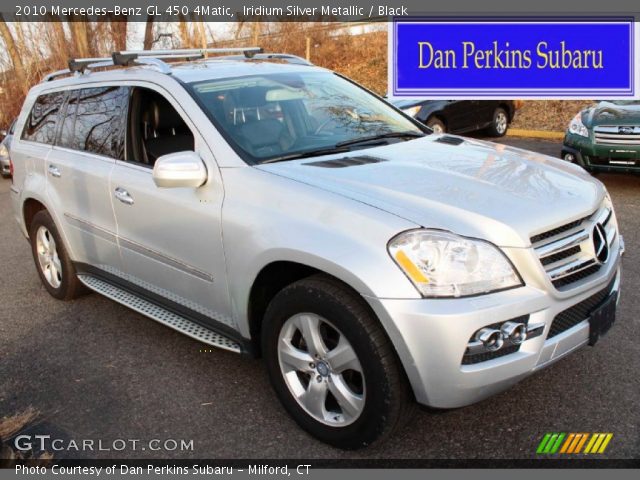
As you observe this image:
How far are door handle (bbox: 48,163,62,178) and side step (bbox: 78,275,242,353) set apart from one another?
0.78 m

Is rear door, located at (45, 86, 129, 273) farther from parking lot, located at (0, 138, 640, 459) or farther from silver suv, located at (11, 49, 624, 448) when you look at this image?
parking lot, located at (0, 138, 640, 459)

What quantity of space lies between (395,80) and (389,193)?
796 centimetres

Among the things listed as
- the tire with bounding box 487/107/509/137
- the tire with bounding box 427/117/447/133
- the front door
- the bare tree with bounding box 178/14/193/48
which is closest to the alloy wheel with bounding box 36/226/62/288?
the front door

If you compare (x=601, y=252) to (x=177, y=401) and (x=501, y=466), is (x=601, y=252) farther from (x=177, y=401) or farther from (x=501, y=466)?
(x=177, y=401)

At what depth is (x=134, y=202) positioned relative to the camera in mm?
3941

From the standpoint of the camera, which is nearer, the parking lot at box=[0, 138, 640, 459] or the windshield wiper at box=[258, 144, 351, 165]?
the parking lot at box=[0, 138, 640, 459]

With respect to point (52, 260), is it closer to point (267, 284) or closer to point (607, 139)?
point (267, 284)

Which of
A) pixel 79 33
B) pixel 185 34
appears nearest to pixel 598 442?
pixel 185 34

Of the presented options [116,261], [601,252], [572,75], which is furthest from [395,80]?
[601,252]

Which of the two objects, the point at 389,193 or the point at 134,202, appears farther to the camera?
the point at 134,202

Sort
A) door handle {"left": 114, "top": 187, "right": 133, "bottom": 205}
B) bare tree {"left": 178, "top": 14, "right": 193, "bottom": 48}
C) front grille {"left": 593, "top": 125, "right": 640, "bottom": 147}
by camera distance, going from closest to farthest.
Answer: door handle {"left": 114, "top": 187, "right": 133, "bottom": 205}, front grille {"left": 593, "top": 125, "right": 640, "bottom": 147}, bare tree {"left": 178, "top": 14, "right": 193, "bottom": 48}

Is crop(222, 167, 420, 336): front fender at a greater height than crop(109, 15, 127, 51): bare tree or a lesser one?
lesser

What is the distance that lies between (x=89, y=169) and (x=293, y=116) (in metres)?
1.53

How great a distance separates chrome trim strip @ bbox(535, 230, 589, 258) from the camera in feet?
8.95
